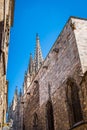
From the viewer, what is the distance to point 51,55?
1416 centimetres

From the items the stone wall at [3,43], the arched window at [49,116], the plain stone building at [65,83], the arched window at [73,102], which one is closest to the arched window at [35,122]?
the plain stone building at [65,83]

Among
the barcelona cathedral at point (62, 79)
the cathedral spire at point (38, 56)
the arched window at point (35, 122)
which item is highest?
the cathedral spire at point (38, 56)

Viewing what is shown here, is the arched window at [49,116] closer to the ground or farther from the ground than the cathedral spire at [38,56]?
closer to the ground

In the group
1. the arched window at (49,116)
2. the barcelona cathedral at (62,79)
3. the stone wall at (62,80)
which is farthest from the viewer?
the arched window at (49,116)

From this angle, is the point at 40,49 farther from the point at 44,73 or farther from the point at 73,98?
the point at 73,98

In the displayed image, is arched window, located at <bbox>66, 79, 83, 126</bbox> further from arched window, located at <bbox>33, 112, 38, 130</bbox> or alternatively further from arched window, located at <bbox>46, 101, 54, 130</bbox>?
arched window, located at <bbox>33, 112, 38, 130</bbox>

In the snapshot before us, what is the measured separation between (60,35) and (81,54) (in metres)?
3.19

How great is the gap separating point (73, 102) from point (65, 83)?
1.27 meters

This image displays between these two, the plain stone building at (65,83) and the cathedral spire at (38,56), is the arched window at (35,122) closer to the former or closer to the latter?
the plain stone building at (65,83)

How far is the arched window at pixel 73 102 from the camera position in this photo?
9.94 m

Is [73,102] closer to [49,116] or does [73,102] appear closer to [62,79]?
[62,79]

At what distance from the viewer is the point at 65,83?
11.2m

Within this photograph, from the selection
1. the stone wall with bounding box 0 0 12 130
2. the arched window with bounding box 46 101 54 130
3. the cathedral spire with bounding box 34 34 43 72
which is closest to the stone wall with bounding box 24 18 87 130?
the arched window with bounding box 46 101 54 130

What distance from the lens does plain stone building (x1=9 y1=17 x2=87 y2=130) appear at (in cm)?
971
